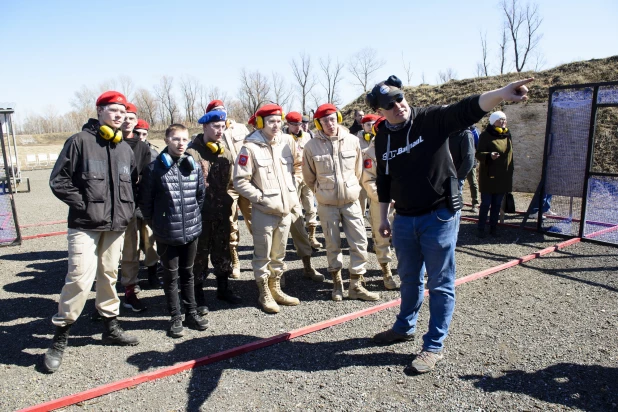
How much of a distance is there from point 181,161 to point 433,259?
2558mm

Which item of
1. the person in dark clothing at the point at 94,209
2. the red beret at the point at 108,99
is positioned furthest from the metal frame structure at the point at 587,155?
the person in dark clothing at the point at 94,209

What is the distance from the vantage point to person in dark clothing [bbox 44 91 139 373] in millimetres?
3668

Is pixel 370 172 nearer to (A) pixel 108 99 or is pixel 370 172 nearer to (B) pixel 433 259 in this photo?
(B) pixel 433 259

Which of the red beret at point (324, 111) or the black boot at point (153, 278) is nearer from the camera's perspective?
the red beret at point (324, 111)

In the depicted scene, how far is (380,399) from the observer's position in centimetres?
314

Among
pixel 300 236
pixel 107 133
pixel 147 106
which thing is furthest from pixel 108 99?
pixel 147 106

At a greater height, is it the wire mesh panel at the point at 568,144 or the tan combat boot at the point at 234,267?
the wire mesh panel at the point at 568,144

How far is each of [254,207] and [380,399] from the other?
2441mm

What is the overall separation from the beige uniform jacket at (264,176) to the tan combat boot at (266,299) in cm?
80

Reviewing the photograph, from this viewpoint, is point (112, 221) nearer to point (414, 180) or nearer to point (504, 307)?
point (414, 180)

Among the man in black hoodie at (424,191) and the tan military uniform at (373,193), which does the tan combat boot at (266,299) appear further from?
the man in black hoodie at (424,191)

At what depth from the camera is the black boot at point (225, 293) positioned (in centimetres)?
512

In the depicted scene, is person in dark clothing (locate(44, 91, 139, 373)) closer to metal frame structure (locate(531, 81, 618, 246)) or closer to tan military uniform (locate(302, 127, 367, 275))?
tan military uniform (locate(302, 127, 367, 275))

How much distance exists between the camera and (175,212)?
4145mm
